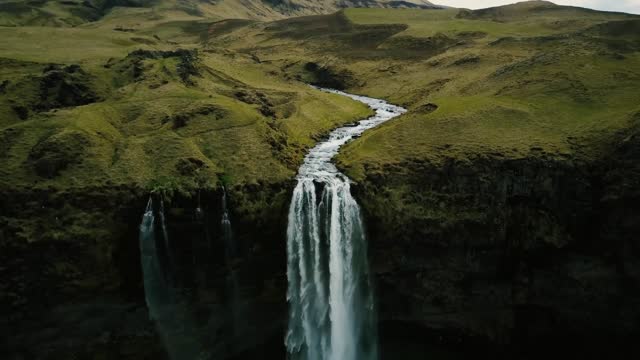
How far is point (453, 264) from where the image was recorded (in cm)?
3678

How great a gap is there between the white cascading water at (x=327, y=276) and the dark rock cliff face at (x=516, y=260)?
143 centimetres

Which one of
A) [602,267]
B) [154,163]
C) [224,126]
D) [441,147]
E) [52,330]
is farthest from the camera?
[224,126]

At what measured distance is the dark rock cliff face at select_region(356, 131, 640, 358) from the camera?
1420 inches

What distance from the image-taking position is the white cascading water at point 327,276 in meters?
36.4

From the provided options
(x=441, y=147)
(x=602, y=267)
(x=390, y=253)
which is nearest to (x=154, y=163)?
(x=390, y=253)

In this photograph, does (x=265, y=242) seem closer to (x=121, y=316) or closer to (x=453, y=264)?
(x=121, y=316)

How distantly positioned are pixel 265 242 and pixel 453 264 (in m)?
12.9

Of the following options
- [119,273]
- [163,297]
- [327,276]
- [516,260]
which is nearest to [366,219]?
[327,276]

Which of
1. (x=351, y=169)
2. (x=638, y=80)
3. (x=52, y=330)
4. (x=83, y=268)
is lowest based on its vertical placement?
(x=52, y=330)

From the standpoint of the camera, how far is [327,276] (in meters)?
37.0

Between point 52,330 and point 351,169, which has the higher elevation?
point 351,169

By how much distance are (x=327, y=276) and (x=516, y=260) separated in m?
13.0

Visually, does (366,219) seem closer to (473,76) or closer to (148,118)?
(148,118)

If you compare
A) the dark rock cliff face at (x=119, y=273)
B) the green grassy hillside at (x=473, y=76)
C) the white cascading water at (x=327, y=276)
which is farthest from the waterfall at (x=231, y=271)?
the green grassy hillside at (x=473, y=76)
